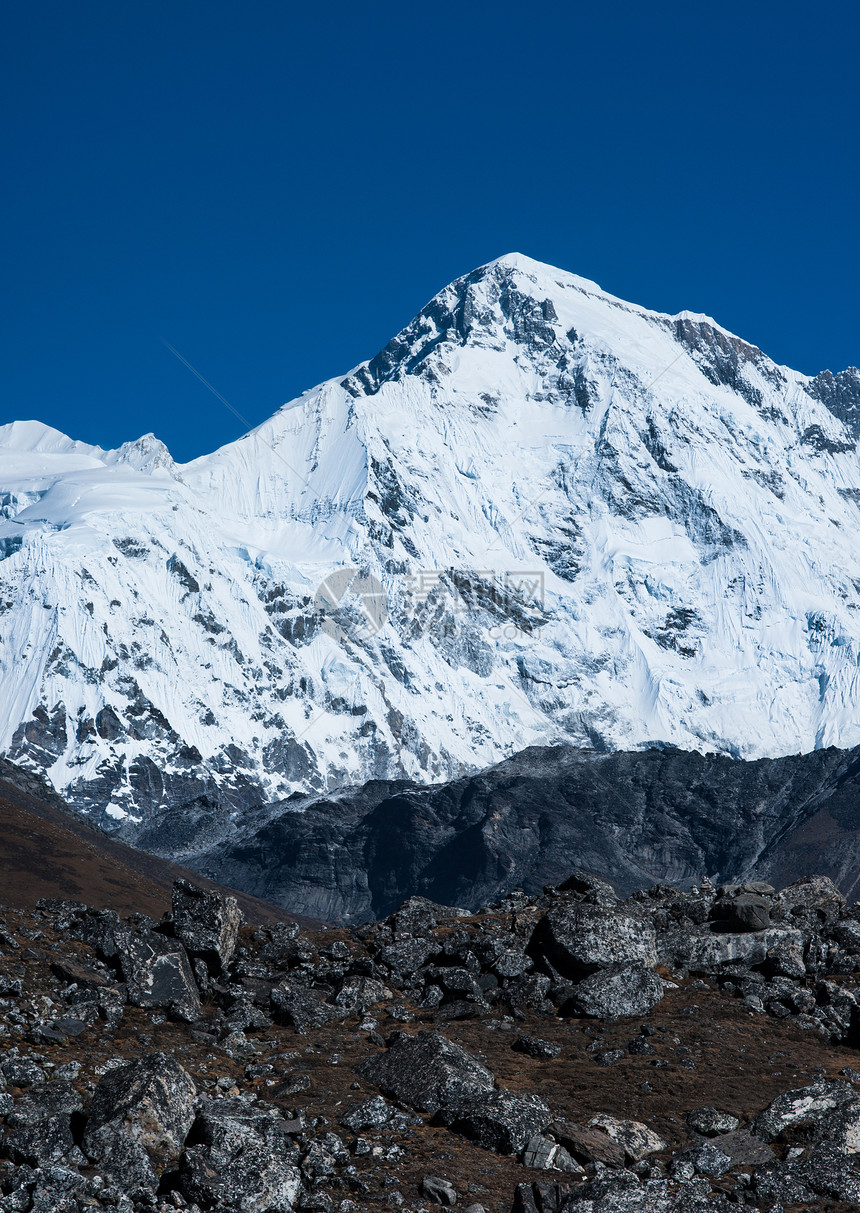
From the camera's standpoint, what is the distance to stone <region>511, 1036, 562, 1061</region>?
20.3 m

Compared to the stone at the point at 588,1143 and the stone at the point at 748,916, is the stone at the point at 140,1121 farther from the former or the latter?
the stone at the point at 748,916

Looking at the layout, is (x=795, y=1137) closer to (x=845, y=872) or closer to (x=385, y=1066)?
(x=385, y=1066)

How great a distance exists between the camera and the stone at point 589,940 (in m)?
23.2

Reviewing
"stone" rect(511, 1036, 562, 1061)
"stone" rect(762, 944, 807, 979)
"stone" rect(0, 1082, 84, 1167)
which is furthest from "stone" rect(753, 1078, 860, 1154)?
"stone" rect(0, 1082, 84, 1167)

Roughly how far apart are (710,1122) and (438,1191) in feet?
15.3

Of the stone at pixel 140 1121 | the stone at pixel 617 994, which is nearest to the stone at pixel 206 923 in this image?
the stone at pixel 617 994

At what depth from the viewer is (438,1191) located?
585 inches

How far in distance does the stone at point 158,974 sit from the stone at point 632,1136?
787cm

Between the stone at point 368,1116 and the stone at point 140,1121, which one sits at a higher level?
the stone at point 368,1116

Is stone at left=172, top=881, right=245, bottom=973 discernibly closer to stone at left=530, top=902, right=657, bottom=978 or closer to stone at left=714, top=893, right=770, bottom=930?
stone at left=530, top=902, right=657, bottom=978

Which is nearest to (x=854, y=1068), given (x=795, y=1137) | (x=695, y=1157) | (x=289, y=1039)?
(x=795, y=1137)

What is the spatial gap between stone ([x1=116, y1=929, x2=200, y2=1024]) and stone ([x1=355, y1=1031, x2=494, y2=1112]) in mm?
4022

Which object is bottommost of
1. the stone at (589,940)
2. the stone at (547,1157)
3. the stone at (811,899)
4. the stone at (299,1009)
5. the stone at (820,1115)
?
the stone at (547,1157)

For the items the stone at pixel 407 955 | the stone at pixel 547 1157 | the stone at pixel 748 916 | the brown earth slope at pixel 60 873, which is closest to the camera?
the stone at pixel 547 1157
